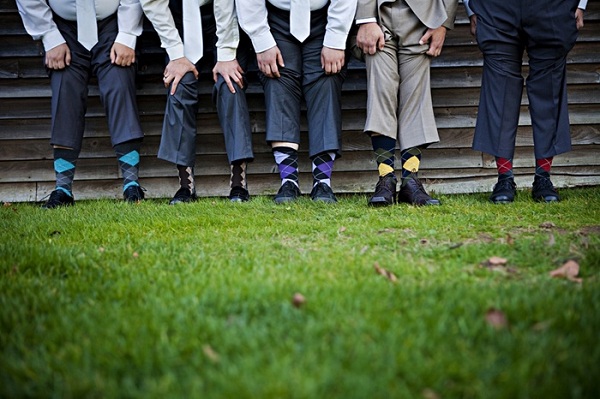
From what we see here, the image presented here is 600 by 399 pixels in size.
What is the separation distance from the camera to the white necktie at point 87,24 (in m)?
3.50

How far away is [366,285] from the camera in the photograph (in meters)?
1.56

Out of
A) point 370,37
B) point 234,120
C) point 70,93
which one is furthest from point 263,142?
point 70,93

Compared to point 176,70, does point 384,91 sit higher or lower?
lower

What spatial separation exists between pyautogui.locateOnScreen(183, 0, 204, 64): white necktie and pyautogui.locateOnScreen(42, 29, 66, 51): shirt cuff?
0.76 metres

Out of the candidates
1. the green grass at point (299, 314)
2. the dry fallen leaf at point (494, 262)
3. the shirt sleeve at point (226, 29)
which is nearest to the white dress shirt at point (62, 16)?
the shirt sleeve at point (226, 29)

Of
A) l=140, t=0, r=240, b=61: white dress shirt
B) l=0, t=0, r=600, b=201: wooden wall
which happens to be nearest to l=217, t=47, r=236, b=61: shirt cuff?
l=140, t=0, r=240, b=61: white dress shirt

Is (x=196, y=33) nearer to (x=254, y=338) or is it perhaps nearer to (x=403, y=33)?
(x=403, y=33)

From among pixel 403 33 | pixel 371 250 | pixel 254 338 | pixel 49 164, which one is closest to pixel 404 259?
pixel 371 250

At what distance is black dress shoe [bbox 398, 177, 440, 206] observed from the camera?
3.17 metres

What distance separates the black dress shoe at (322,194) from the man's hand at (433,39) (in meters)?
0.97

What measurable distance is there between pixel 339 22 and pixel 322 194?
989 millimetres

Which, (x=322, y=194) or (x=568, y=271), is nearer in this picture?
(x=568, y=271)

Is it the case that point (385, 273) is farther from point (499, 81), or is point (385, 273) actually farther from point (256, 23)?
point (256, 23)

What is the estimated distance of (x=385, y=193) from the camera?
3.18m
